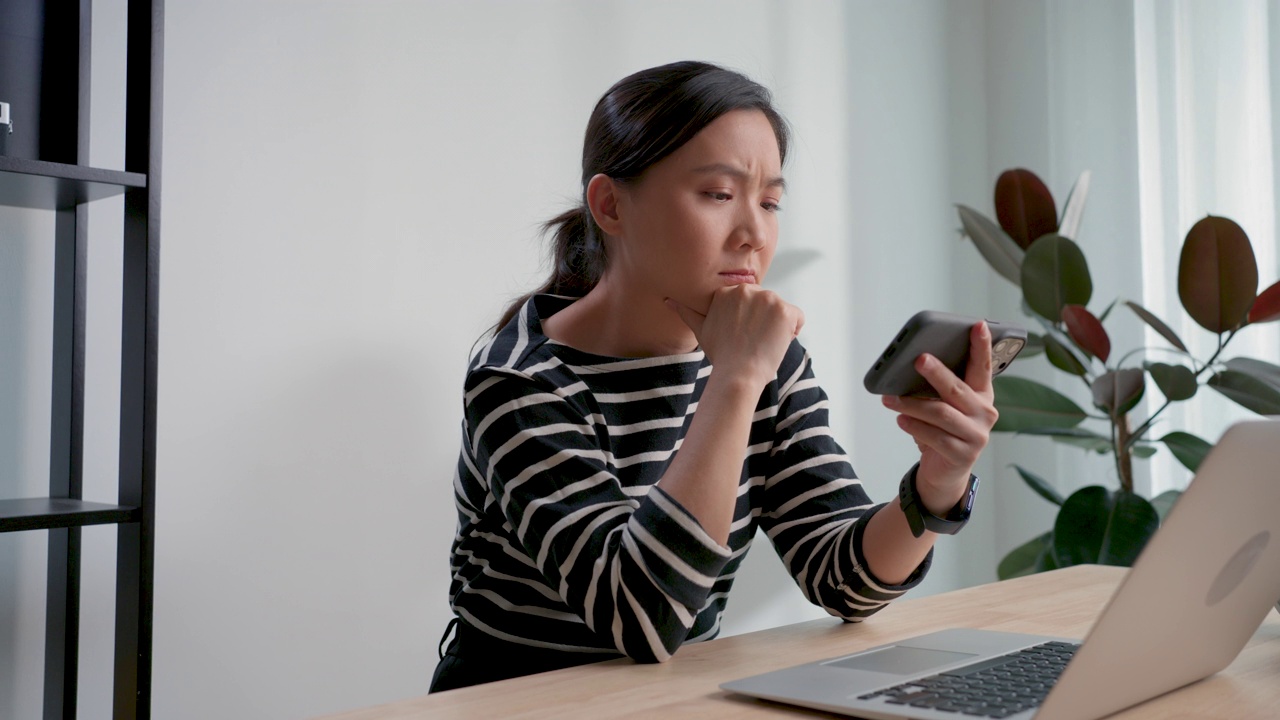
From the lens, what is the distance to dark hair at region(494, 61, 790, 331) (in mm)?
1067

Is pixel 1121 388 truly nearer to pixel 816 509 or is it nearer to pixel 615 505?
pixel 816 509

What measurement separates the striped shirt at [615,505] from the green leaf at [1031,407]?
1.20 m

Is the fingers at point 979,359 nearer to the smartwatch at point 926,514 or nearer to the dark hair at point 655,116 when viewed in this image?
the smartwatch at point 926,514

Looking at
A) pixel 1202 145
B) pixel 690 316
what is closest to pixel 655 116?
pixel 690 316

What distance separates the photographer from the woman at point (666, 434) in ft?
2.93

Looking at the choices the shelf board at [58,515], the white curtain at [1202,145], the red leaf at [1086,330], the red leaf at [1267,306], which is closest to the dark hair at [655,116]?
the shelf board at [58,515]

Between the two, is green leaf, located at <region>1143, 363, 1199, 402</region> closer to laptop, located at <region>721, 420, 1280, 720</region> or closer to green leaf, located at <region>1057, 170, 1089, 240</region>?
green leaf, located at <region>1057, 170, 1089, 240</region>

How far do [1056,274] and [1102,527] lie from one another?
506 mm

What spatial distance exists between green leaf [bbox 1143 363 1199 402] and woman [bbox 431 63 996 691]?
1.14 meters

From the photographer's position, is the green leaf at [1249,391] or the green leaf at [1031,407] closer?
the green leaf at [1249,391]

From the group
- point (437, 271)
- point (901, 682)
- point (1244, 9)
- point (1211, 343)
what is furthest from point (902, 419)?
point (1244, 9)

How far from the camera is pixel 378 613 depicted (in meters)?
1.75

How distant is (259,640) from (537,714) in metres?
1.06

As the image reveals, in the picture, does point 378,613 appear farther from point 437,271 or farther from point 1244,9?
point 1244,9
